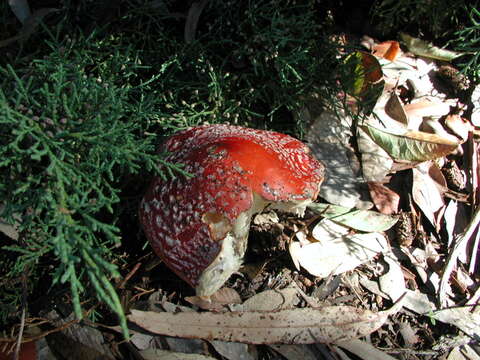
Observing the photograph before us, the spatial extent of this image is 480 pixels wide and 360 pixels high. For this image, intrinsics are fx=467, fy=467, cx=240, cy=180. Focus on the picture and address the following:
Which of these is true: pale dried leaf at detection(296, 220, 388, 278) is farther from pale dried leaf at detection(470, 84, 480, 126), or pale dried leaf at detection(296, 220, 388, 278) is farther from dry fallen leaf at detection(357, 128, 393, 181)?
pale dried leaf at detection(470, 84, 480, 126)

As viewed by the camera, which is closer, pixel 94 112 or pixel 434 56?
pixel 94 112

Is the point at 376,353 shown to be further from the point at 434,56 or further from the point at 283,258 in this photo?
the point at 434,56

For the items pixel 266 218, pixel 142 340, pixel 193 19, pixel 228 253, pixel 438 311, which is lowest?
pixel 438 311

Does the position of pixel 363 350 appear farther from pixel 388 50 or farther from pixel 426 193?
pixel 388 50

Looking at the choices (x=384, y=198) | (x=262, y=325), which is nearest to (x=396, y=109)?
(x=384, y=198)

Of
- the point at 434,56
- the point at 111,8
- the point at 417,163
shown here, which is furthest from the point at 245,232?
the point at 434,56

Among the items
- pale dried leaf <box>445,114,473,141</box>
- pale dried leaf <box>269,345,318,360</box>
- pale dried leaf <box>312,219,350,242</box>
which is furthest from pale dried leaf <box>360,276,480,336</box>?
pale dried leaf <box>445,114,473,141</box>
